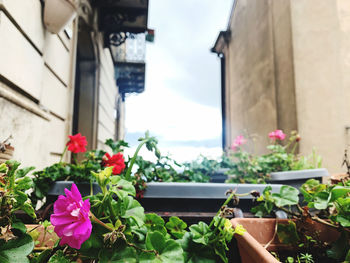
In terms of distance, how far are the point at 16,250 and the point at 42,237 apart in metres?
0.18

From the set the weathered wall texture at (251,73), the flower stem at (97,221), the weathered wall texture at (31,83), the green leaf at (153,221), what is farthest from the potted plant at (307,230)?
the weathered wall texture at (251,73)

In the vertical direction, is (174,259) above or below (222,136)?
below

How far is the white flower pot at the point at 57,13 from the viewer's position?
163cm

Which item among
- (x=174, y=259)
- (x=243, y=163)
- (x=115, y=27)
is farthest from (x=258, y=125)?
(x=174, y=259)

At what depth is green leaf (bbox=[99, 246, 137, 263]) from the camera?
0.46 meters

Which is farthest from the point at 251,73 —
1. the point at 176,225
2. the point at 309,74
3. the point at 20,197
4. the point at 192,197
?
the point at 20,197

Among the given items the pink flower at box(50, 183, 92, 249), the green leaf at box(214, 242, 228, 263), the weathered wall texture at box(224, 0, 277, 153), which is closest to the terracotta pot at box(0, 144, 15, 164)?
the pink flower at box(50, 183, 92, 249)

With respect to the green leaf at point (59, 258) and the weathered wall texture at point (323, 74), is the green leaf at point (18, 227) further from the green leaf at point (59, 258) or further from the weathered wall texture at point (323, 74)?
the weathered wall texture at point (323, 74)

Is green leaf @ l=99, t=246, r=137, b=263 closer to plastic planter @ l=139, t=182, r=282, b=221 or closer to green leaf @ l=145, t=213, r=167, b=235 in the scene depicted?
green leaf @ l=145, t=213, r=167, b=235

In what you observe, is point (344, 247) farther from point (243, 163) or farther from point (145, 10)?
point (145, 10)

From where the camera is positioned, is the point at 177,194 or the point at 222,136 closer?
the point at 177,194

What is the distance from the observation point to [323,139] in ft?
9.60

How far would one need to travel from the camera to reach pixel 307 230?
2.33 feet

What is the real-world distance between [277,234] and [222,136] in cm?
595
